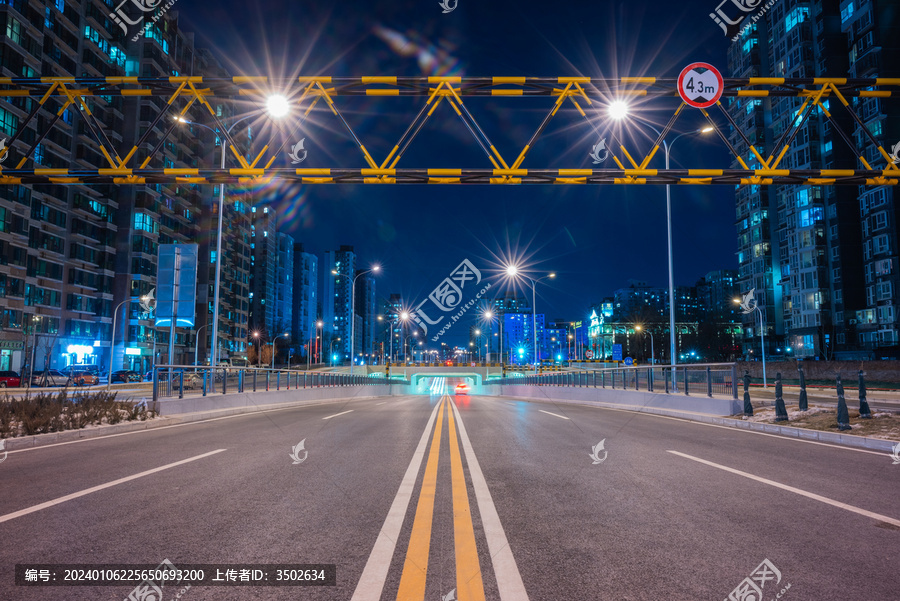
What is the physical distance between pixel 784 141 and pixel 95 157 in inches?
2863

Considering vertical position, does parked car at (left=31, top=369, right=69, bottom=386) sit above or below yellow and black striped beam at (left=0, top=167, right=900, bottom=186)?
below

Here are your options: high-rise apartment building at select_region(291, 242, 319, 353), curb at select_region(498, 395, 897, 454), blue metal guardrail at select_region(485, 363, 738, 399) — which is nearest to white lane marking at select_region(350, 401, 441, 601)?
curb at select_region(498, 395, 897, 454)

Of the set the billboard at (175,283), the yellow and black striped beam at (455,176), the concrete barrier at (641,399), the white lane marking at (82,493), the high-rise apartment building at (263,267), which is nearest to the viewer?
the white lane marking at (82,493)

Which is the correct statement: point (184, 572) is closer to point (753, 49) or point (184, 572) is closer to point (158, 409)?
point (158, 409)

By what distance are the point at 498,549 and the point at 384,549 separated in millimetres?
877

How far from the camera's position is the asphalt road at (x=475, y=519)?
3523 mm

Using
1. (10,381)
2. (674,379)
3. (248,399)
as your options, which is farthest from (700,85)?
(10,381)

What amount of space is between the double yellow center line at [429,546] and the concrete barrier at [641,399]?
11.2 m

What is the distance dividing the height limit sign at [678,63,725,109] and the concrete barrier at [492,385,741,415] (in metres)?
8.13

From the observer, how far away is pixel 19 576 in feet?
11.8

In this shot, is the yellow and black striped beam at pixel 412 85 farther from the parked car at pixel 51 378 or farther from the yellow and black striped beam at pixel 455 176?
the parked car at pixel 51 378

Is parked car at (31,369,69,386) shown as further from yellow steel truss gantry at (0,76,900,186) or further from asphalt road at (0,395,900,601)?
asphalt road at (0,395,900,601)

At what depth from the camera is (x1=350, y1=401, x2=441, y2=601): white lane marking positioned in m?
3.37

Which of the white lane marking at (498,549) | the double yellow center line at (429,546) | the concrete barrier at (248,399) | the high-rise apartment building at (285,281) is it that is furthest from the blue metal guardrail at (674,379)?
the high-rise apartment building at (285,281)
